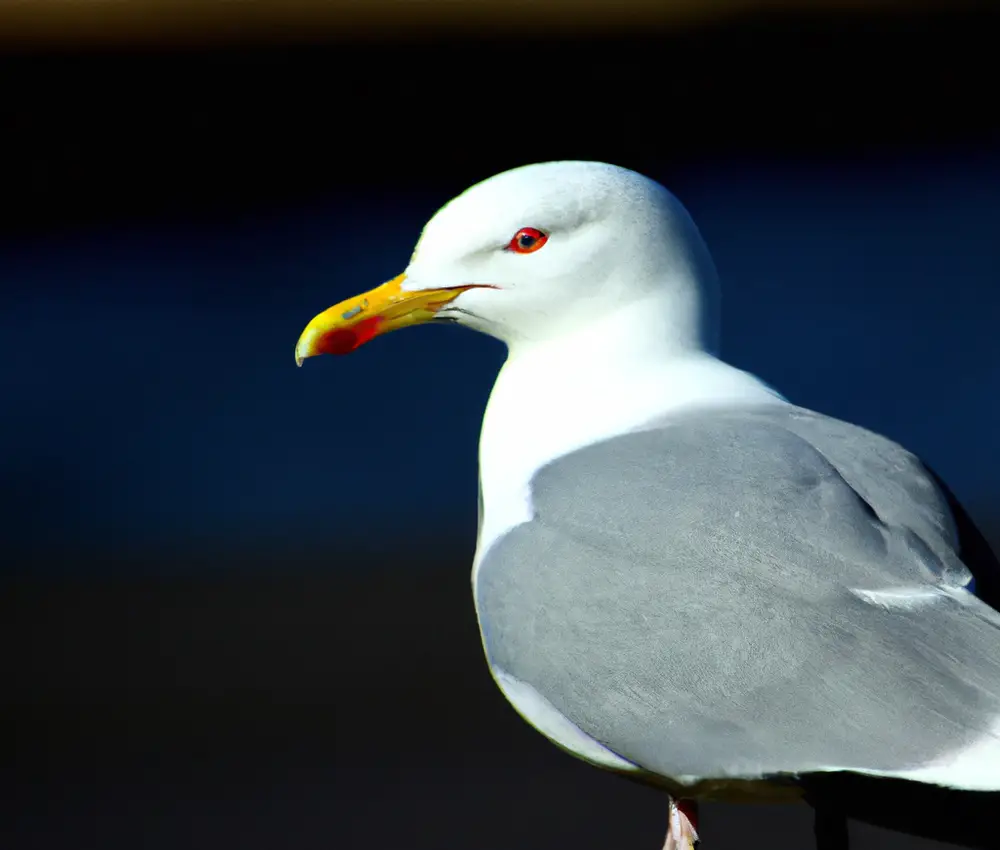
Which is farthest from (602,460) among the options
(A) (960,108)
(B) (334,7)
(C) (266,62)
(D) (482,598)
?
(A) (960,108)

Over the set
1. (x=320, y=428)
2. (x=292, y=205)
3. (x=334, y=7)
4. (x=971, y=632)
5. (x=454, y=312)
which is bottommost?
(x=320, y=428)

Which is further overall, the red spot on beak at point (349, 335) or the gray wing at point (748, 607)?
the red spot on beak at point (349, 335)

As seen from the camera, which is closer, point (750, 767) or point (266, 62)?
point (750, 767)

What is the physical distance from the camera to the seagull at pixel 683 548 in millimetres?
1024

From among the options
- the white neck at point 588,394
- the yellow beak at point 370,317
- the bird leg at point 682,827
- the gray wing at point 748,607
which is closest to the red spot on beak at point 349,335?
the yellow beak at point 370,317

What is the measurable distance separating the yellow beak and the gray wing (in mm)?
251

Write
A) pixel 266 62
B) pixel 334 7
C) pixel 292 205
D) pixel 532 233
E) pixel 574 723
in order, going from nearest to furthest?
1. pixel 574 723
2. pixel 532 233
3. pixel 334 7
4. pixel 266 62
5. pixel 292 205

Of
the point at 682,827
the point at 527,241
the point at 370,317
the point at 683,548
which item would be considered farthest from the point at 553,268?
the point at 682,827

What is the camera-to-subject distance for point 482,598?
4.01 feet

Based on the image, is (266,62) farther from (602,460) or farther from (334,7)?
(602,460)

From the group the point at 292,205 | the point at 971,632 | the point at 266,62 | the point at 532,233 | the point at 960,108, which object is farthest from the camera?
the point at 292,205

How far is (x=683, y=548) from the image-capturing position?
111cm

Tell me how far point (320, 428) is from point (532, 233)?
275cm

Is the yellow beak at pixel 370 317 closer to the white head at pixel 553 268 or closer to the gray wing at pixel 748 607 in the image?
the white head at pixel 553 268
